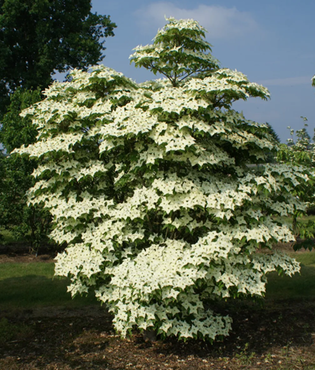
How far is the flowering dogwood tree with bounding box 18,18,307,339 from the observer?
487 centimetres

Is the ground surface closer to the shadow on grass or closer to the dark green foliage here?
the shadow on grass

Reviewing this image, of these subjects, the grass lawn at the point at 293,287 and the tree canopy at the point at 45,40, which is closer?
the grass lawn at the point at 293,287

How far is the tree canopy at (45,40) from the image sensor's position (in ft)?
58.9

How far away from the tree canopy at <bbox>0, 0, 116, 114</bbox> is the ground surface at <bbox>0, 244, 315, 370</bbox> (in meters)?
13.9

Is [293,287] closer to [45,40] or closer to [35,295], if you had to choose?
[35,295]

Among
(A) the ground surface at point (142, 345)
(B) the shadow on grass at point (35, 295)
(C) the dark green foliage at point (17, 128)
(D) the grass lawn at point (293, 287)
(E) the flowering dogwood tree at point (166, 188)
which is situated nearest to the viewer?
(E) the flowering dogwood tree at point (166, 188)

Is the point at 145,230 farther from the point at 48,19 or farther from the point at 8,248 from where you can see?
the point at 48,19

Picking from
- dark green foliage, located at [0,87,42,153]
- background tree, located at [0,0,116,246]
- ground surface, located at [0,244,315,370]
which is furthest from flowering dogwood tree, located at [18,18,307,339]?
background tree, located at [0,0,116,246]

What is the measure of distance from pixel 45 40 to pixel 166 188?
16.0 metres

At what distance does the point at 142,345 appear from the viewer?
592cm

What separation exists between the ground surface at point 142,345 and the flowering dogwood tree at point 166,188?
45 centimetres

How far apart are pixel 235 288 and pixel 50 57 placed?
1630 cm

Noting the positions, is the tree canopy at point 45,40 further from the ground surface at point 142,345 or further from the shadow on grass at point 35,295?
the ground surface at point 142,345

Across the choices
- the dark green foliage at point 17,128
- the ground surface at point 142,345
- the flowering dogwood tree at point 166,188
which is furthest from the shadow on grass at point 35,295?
the dark green foliage at point 17,128
